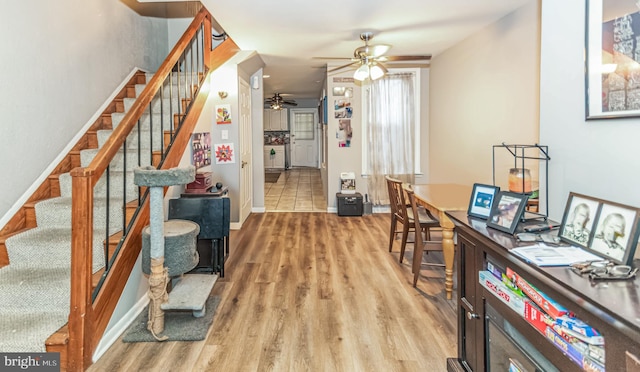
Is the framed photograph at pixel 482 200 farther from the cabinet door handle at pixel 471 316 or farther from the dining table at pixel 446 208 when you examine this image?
the dining table at pixel 446 208

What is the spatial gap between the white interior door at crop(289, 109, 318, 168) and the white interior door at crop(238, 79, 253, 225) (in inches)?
288

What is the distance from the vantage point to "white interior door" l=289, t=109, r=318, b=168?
13.1m

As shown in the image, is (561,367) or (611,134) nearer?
(561,367)

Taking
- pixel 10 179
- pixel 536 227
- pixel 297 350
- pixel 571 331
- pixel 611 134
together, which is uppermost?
pixel 611 134

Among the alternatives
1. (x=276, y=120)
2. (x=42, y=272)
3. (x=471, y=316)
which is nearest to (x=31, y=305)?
(x=42, y=272)

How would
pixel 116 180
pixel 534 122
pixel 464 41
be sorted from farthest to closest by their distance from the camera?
pixel 464 41 → pixel 534 122 → pixel 116 180

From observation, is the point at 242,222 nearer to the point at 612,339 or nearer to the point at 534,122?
the point at 534,122

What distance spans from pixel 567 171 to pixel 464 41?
3.41 meters

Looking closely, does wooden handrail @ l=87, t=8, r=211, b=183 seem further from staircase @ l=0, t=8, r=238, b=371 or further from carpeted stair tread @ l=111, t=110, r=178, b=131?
carpeted stair tread @ l=111, t=110, r=178, b=131

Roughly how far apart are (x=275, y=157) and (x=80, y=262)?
11.4m

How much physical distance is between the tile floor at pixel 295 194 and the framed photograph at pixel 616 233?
5222mm

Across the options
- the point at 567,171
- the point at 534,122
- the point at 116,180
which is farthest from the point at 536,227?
the point at 116,180

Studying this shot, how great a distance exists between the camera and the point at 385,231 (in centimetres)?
482

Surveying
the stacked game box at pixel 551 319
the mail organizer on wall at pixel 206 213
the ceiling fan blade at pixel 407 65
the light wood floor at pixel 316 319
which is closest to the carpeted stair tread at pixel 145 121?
the mail organizer on wall at pixel 206 213
